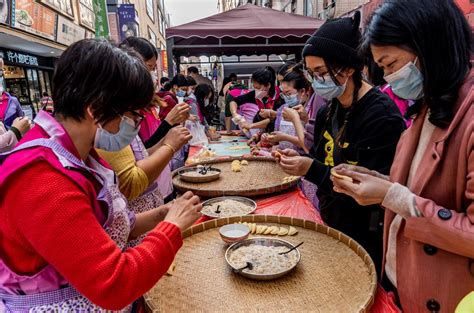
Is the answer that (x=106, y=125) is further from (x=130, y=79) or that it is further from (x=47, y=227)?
(x=47, y=227)

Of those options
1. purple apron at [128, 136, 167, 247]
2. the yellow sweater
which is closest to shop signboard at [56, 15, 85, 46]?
purple apron at [128, 136, 167, 247]

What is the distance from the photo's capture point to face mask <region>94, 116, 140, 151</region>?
1161 mm

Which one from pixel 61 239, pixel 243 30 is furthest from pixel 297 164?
pixel 243 30

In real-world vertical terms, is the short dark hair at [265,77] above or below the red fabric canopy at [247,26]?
below

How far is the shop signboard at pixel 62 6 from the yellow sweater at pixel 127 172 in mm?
10430

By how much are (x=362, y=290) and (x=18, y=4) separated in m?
10.4

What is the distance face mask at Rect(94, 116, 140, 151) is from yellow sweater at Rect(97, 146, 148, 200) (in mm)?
313

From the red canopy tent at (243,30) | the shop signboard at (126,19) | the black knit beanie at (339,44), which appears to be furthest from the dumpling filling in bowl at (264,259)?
the shop signboard at (126,19)

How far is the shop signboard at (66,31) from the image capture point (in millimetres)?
11023

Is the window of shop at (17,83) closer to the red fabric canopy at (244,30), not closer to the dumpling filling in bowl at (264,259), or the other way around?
the red fabric canopy at (244,30)

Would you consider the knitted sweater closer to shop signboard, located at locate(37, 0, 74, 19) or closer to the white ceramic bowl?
the white ceramic bowl

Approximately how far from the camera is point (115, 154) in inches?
63.6

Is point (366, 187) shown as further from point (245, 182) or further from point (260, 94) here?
point (260, 94)

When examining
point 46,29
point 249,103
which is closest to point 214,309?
point 249,103
